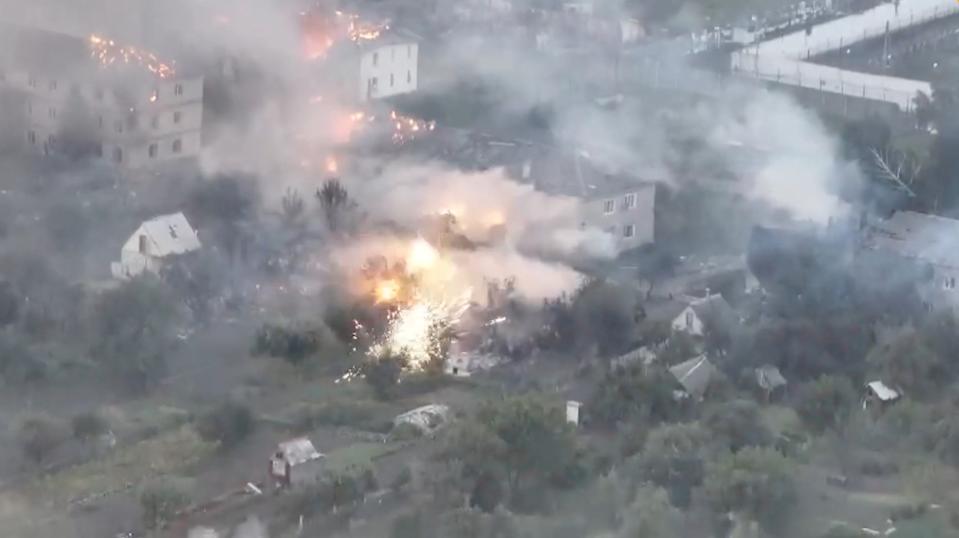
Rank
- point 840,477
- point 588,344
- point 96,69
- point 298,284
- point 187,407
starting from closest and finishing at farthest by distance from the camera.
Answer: point 840,477
point 187,407
point 588,344
point 298,284
point 96,69

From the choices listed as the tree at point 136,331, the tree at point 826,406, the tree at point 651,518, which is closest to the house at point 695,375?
the tree at point 826,406

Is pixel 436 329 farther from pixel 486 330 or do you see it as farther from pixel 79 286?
pixel 79 286

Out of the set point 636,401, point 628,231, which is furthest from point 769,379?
point 628,231

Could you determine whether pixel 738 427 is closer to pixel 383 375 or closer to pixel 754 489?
pixel 754 489

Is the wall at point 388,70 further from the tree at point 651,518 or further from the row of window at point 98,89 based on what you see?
the tree at point 651,518

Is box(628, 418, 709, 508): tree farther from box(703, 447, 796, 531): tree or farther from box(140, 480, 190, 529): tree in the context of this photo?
box(140, 480, 190, 529): tree

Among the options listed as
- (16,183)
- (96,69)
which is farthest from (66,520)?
(96,69)
